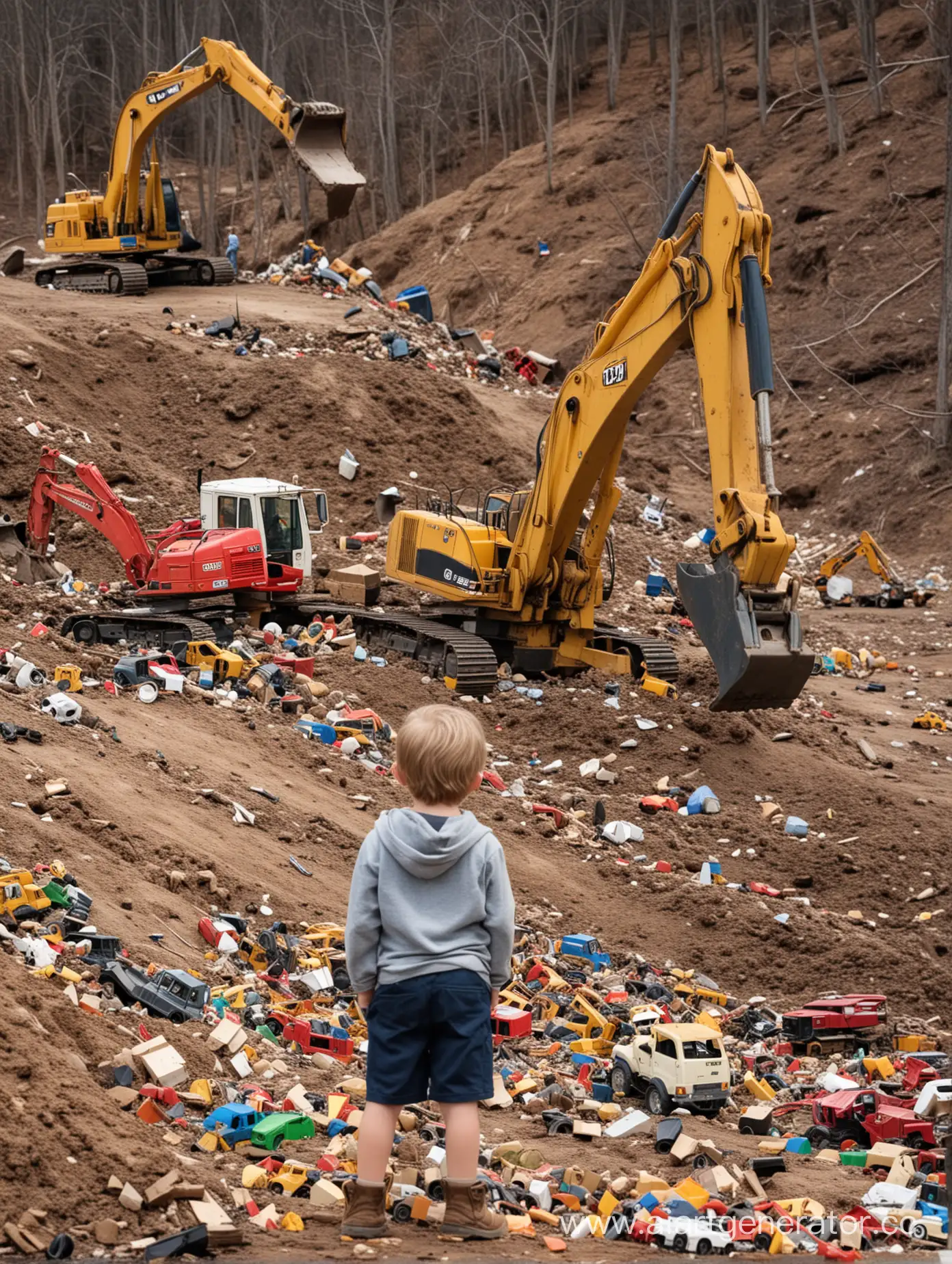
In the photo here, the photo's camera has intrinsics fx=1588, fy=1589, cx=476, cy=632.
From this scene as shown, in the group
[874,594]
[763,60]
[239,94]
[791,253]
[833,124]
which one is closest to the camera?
[874,594]

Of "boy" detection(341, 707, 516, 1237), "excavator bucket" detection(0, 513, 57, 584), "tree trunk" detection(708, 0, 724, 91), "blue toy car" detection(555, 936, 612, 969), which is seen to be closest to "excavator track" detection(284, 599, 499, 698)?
"excavator bucket" detection(0, 513, 57, 584)

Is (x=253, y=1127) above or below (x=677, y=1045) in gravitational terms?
above

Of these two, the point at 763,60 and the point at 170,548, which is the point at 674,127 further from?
the point at 170,548

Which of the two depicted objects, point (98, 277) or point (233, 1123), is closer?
point (233, 1123)

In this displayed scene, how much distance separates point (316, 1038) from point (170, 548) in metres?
10.3

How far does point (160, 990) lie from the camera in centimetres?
686

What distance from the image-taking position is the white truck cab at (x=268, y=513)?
17.3m

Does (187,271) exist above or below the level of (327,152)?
Result: below

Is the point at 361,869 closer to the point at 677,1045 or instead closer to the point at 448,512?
the point at 677,1045

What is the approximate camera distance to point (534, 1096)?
6684 millimetres

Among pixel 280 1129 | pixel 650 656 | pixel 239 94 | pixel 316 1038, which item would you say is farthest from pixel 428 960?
pixel 239 94

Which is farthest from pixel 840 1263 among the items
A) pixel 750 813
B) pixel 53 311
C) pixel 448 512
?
pixel 53 311

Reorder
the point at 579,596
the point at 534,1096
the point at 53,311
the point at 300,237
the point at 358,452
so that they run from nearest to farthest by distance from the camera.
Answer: the point at 534,1096 → the point at 579,596 → the point at 358,452 → the point at 53,311 → the point at 300,237

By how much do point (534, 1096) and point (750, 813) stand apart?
6.37 metres
